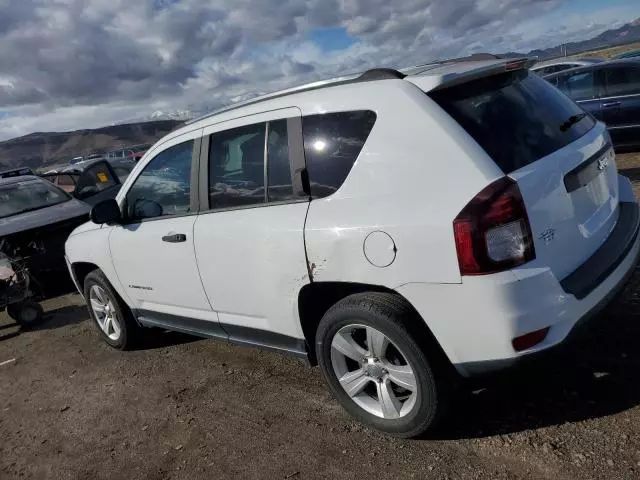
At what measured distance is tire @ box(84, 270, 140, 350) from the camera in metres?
4.85

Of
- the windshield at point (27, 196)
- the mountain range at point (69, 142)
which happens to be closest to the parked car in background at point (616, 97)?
the windshield at point (27, 196)

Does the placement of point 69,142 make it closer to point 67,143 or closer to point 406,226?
point 67,143

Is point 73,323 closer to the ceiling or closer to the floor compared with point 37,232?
closer to the floor

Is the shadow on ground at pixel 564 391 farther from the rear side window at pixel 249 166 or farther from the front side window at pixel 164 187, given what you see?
the front side window at pixel 164 187

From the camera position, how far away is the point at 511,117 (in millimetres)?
2758

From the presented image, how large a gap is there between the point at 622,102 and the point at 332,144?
7971mm

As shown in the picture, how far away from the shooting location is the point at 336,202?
9.32ft

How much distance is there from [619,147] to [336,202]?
802cm

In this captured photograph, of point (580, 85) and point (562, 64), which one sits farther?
point (562, 64)

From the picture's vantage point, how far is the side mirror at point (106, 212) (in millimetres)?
4266

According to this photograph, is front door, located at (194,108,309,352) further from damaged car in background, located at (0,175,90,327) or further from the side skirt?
damaged car in background, located at (0,175,90,327)

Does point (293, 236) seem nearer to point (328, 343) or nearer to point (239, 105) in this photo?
point (328, 343)

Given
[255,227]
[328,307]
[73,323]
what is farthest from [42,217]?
[328,307]

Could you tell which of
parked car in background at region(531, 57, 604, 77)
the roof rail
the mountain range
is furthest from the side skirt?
the mountain range
